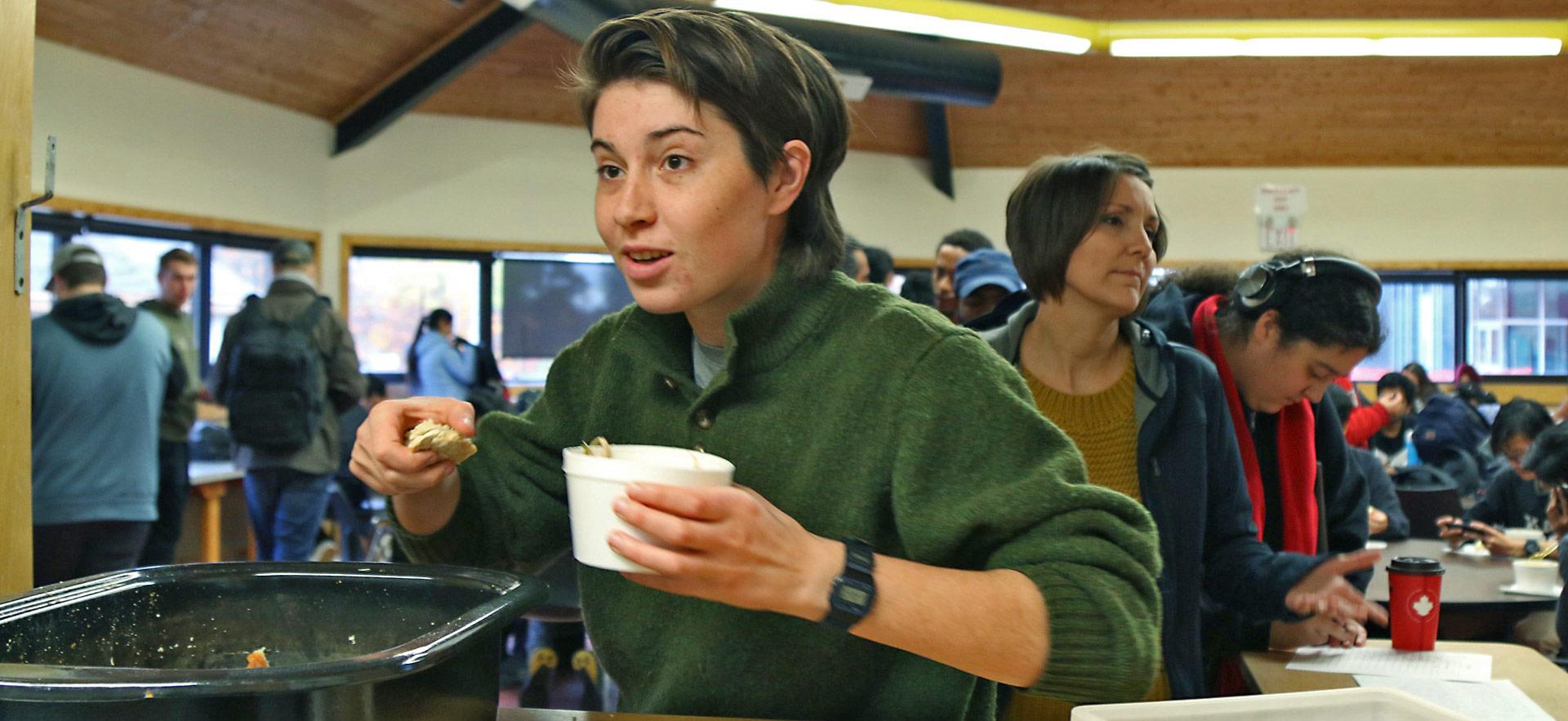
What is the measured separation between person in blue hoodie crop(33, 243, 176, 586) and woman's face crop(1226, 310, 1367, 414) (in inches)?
137

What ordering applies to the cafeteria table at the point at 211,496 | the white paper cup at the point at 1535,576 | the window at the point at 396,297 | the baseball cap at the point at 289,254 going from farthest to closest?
the window at the point at 396,297 < the cafeteria table at the point at 211,496 < the baseball cap at the point at 289,254 < the white paper cup at the point at 1535,576

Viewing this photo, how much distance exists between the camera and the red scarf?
2.19 m

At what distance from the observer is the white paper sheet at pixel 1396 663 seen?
6.54ft

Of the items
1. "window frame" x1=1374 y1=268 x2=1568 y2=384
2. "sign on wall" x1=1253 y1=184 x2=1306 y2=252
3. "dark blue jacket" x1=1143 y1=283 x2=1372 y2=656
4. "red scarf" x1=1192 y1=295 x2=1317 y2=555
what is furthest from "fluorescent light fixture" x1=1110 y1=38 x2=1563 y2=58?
"red scarf" x1=1192 y1=295 x2=1317 y2=555

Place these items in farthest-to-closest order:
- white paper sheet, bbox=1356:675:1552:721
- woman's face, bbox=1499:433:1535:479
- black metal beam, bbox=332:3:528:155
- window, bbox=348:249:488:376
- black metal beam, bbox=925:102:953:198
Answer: black metal beam, bbox=925:102:953:198 → window, bbox=348:249:488:376 → black metal beam, bbox=332:3:528:155 → woman's face, bbox=1499:433:1535:479 → white paper sheet, bbox=1356:675:1552:721

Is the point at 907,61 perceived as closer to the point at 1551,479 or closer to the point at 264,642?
the point at 1551,479

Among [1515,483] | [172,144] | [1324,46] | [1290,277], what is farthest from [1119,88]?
[1290,277]

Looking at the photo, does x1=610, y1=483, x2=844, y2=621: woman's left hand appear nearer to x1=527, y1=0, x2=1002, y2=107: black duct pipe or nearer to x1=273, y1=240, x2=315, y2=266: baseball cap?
x1=273, y1=240, x2=315, y2=266: baseball cap

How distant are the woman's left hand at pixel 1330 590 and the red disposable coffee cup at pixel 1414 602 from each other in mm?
400

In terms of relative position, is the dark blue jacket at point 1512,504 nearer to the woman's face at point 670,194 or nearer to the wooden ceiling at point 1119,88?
Answer: the woman's face at point 670,194

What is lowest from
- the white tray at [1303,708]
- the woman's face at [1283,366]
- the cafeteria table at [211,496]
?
the cafeteria table at [211,496]

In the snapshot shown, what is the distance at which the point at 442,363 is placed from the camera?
627 centimetres

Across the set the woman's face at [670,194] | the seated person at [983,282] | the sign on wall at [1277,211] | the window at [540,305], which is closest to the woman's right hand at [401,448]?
the woman's face at [670,194]

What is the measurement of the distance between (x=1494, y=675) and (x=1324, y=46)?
648 cm
